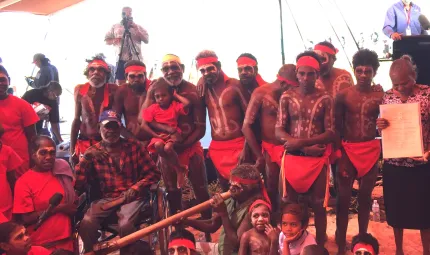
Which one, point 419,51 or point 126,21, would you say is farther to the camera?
point 126,21

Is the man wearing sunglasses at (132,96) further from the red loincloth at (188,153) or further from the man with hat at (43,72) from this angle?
the man with hat at (43,72)

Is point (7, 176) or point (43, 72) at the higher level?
point (43, 72)

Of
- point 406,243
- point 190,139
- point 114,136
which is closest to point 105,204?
point 114,136

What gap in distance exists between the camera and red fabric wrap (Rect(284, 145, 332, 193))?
459cm

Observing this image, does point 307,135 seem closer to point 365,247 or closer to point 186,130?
point 365,247

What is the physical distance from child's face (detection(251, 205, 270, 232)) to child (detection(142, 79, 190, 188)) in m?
1.37

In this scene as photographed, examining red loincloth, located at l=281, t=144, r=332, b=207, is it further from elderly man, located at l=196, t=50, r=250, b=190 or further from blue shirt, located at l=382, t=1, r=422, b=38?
blue shirt, located at l=382, t=1, r=422, b=38

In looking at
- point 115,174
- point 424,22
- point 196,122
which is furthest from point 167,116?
point 424,22

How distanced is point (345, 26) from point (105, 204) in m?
6.83

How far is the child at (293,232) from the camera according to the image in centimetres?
388

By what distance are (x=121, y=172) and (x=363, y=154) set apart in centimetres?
223

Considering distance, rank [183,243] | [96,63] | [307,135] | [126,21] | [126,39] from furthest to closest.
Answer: [126,39] → [126,21] → [96,63] → [307,135] → [183,243]

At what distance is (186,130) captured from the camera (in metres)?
5.41

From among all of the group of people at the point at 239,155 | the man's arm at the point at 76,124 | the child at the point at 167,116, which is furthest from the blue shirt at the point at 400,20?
the man's arm at the point at 76,124
